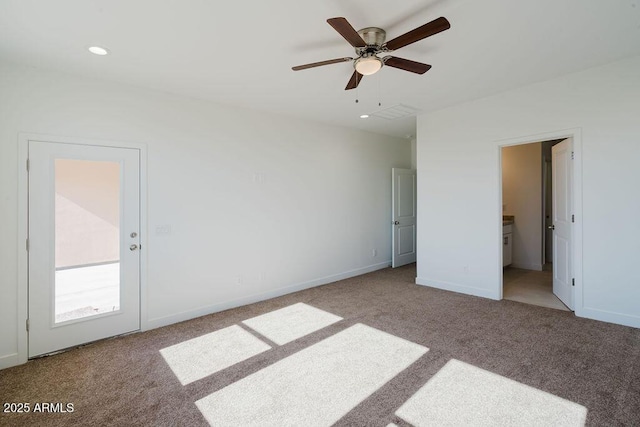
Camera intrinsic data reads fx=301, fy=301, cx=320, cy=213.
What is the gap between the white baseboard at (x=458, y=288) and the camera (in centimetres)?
416

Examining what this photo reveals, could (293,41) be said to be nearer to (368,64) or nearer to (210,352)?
(368,64)

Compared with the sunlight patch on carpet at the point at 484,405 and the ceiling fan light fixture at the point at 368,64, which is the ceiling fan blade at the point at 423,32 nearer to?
the ceiling fan light fixture at the point at 368,64

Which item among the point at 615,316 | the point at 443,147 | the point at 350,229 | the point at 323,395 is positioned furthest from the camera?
the point at 350,229

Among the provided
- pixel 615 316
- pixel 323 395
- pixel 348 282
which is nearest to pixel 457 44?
pixel 323 395

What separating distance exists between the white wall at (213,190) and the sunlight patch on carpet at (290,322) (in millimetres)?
650

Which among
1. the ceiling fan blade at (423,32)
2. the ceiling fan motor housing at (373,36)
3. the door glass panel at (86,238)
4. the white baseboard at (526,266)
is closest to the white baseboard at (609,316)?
the white baseboard at (526,266)

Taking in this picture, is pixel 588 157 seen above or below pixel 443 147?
below

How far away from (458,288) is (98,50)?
505 cm

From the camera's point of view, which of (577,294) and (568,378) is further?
(577,294)

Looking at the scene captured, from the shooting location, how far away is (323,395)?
2.16 m

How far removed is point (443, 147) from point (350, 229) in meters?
2.07

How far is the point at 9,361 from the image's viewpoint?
2.65 metres

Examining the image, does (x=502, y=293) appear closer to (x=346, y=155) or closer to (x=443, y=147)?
(x=443, y=147)

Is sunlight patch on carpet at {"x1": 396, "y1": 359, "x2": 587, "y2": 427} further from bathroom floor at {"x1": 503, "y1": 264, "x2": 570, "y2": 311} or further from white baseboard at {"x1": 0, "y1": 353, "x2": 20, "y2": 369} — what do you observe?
white baseboard at {"x1": 0, "y1": 353, "x2": 20, "y2": 369}
